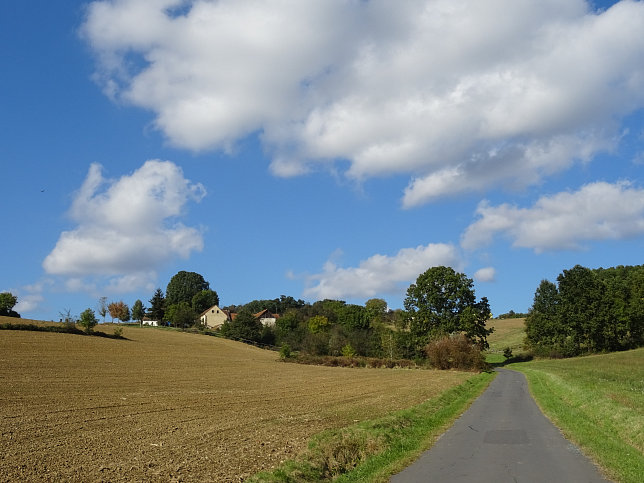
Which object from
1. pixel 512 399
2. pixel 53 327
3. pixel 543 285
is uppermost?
pixel 543 285

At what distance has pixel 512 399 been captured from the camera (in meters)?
28.6

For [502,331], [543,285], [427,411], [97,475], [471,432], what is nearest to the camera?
[97,475]

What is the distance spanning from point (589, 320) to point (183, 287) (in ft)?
425

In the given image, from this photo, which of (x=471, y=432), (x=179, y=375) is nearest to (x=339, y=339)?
(x=179, y=375)

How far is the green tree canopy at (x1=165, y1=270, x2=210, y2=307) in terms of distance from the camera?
578 feet

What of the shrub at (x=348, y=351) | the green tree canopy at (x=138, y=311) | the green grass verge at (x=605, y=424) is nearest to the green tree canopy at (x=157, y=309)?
the green tree canopy at (x=138, y=311)

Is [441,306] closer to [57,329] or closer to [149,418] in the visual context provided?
[57,329]

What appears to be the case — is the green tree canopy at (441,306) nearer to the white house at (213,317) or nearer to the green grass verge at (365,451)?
the green grass verge at (365,451)

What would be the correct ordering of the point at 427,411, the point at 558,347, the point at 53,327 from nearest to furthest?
the point at 427,411 < the point at 53,327 < the point at 558,347

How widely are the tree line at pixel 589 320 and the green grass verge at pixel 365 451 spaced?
78.3m

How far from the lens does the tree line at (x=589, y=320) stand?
8750 centimetres

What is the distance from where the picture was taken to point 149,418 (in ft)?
63.5

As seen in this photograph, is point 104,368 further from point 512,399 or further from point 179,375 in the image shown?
point 512,399

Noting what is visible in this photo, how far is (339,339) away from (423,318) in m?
23.0
